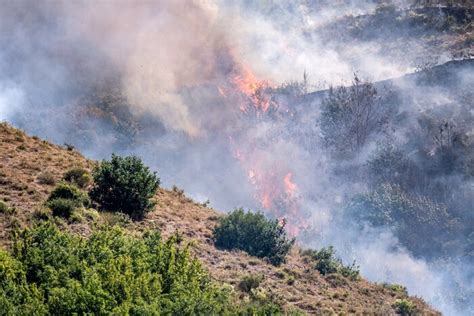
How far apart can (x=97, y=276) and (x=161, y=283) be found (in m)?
2.28

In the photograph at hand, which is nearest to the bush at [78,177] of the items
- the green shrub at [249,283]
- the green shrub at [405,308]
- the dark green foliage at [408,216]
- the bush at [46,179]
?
the bush at [46,179]

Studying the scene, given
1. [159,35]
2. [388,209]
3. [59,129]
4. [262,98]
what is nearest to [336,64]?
[262,98]

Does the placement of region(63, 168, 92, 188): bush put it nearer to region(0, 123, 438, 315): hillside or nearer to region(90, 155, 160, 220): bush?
region(0, 123, 438, 315): hillside

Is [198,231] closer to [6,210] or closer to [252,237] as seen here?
[252,237]

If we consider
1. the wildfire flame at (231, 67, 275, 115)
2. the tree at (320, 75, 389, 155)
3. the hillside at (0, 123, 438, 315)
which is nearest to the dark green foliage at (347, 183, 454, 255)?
the tree at (320, 75, 389, 155)

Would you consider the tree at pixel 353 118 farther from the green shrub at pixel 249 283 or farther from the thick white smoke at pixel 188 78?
the green shrub at pixel 249 283

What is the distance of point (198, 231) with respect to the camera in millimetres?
27469

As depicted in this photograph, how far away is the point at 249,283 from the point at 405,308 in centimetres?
752

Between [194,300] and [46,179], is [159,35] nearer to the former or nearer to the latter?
[46,179]

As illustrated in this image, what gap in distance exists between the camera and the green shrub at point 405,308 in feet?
83.8

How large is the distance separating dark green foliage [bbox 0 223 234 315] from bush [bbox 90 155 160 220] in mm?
6224

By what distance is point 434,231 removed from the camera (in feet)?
164

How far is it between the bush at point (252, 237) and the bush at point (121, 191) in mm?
3561

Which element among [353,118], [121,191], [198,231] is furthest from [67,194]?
[353,118]
